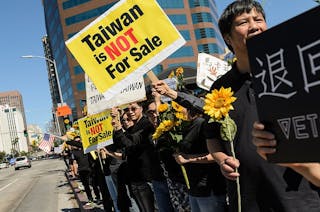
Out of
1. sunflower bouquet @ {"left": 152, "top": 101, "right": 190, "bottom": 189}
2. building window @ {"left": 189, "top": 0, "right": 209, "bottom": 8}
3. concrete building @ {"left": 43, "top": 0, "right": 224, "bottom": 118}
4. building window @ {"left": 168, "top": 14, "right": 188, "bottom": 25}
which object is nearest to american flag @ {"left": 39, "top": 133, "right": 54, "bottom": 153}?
sunflower bouquet @ {"left": 152, "top": 101, "right": 190, "bottom": 189}

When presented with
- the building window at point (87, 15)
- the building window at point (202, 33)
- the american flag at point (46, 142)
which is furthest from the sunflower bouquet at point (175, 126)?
the building window at point (202, 33)

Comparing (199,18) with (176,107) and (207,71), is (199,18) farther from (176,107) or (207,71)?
(176,107)

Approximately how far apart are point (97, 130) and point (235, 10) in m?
4.33

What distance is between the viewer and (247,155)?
A: 201 cm

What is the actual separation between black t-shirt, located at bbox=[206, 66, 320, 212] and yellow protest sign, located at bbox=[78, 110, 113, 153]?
3.81 metres

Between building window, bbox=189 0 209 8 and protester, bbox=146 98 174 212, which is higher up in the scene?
building window, bbox=189 0 209 8

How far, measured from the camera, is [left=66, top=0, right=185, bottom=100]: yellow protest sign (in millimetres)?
3754

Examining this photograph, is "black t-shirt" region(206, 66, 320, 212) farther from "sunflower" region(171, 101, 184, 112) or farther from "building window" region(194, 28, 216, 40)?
"building window" region(194, 28, 216, 40)

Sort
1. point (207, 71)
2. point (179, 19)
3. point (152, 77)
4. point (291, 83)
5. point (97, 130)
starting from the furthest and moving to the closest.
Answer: point (179, 19), point (207, 71), point (97, 130), point (152, 77), point (291, 83)

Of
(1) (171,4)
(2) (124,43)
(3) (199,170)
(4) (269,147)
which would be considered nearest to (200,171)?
(3) (199,170)

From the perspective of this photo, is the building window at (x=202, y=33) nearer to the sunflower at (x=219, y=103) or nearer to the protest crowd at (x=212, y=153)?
the protest crowd at (x=212, y=153)

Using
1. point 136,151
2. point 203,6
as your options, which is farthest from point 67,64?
point 136,151

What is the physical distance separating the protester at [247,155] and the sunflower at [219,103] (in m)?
0.23

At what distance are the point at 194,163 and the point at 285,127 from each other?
2.21m
